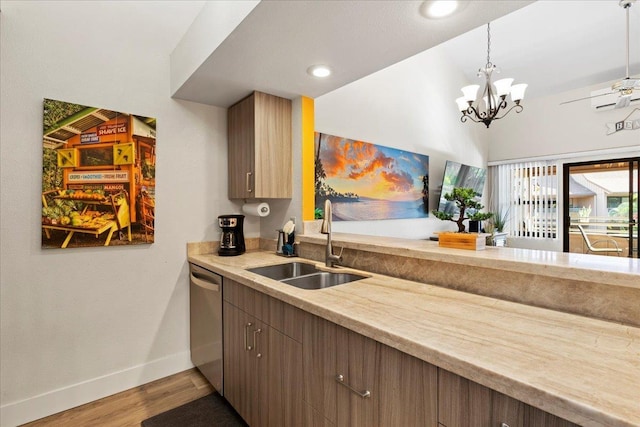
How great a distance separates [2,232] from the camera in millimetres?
1773

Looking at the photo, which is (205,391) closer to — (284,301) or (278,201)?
(284,301)

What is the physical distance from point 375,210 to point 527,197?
3751 mm

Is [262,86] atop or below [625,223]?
atop

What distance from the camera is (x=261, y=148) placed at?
233 cm

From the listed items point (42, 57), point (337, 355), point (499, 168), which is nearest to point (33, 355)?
point (42, 57)

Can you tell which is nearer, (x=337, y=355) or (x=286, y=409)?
(x=337, y=355)

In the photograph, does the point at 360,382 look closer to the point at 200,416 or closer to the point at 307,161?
the point at 200,416

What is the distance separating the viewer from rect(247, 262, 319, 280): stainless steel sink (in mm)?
2027

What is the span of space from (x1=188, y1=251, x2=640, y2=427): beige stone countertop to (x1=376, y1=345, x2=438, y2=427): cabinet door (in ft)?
0.18

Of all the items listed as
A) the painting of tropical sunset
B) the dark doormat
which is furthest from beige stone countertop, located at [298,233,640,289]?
the painting of tropical sunset

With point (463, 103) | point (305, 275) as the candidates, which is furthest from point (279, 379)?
point (463, 103)

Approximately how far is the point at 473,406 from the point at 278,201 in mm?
2086

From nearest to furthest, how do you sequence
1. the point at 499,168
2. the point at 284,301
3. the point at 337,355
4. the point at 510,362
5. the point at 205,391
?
the point at 510,362 < the point at 337,355 < the point at 284,301 < the point at 205,391 < the point at 499,168

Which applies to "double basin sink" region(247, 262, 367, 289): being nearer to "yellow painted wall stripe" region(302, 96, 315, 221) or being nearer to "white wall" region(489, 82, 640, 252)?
"yellow painted wall stripe" region(302, 96, 315, 221)
